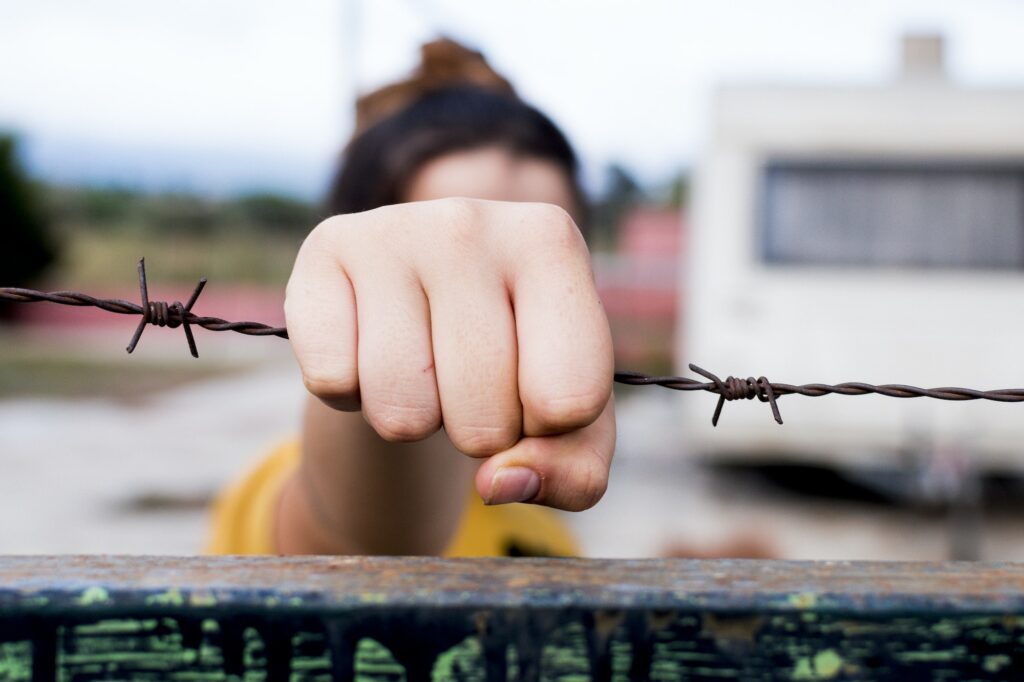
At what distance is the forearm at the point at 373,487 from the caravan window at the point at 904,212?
4.66 metres

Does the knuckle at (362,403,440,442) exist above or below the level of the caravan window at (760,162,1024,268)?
below

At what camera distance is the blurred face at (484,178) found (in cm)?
156

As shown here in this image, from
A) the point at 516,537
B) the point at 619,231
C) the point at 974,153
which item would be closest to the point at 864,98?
the point at 974,153

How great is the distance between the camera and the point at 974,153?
538cm

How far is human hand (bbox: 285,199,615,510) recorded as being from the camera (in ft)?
1.82

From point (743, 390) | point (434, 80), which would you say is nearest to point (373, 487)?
point (743, 390)

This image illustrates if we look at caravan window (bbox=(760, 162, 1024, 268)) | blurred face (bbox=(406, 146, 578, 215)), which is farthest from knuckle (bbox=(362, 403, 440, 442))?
caravan window (bbox=(760, 162, 1024, 268))

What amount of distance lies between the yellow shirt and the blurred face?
20.5 inches

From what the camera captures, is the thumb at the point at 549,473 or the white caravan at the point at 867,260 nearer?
the thumb at the point at 549,473

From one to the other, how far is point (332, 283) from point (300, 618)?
202mm

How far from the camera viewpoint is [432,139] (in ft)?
5.38

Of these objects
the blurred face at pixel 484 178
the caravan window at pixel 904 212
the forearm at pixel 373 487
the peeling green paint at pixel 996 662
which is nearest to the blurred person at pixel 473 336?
the peeling green paint at pixel 996 662

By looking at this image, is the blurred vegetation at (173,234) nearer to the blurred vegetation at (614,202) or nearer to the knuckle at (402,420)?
the blurred vegetation at (614,202)

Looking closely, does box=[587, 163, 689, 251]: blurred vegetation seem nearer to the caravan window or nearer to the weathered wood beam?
the caravan window
